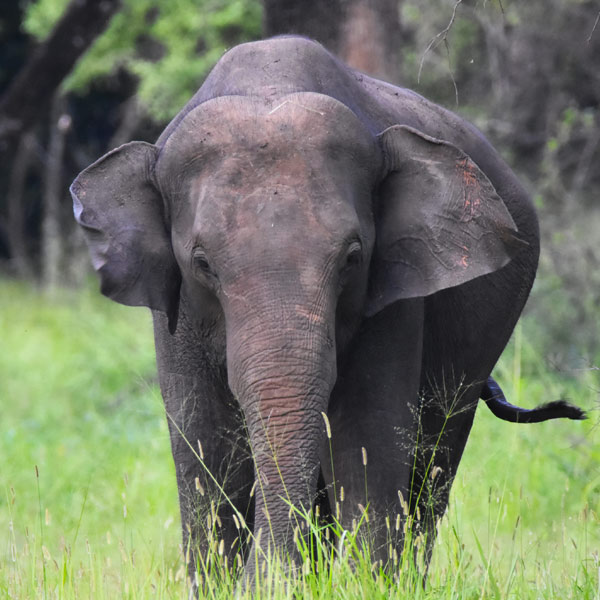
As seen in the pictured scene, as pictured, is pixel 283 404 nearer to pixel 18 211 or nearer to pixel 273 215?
pixel 273 215

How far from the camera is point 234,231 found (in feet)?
14.5

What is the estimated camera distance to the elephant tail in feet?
19.1

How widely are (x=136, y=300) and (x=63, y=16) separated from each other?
7004 mm

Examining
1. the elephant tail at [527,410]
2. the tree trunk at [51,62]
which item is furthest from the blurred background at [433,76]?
the elephant tail at [527,410]

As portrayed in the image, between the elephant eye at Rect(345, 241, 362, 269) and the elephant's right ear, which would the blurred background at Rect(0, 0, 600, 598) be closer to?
the elephant's right ear

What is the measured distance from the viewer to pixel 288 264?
431cm

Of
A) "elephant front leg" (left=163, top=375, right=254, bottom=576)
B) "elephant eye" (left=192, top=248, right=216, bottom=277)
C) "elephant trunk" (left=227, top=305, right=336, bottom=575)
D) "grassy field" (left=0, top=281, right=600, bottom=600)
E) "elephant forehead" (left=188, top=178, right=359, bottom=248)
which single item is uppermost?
"elephant forehead" (left=188, top=178, right=359, bottom=248)

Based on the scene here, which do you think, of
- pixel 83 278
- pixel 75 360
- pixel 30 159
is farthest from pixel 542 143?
pixel 30 159

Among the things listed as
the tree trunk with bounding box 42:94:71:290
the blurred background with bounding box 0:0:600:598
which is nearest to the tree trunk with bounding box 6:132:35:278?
the tree trunk with bounding box 42:94:71:290

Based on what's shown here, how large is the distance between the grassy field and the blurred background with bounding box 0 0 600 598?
0.10 feet

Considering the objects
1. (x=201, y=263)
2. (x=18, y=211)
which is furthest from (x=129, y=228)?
(x=18, y=211)

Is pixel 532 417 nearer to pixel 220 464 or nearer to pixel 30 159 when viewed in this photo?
pixel 220 464

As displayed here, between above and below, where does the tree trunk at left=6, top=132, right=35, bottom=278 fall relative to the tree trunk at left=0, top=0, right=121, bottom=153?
below

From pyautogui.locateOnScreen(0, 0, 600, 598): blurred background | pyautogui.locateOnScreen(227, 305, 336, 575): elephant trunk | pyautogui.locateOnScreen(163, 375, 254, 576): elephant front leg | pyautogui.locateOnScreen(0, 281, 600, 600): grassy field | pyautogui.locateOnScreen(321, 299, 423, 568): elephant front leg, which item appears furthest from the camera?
pyautogui.locateOnScreen(0, 0, 600, 598): blurred background
